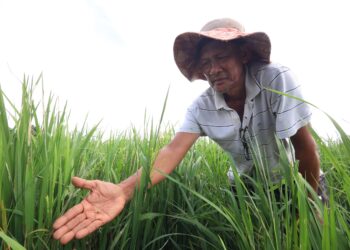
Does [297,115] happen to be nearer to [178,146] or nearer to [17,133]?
[178,146]

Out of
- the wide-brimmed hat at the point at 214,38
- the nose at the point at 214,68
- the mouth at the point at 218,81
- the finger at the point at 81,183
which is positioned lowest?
the finger at the point at 81,183

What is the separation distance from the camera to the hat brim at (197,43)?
1.48 metres

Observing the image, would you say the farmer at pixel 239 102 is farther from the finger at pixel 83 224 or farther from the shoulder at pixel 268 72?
the finger at pixel 83 224

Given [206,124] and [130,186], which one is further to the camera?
[206,124]

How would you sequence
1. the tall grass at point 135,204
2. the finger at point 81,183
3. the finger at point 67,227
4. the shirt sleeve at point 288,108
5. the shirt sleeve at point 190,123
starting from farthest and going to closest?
1. the shirt sleeve at point 190,123
2. the shirt sleeve at point 288,108
3. the finger at point 81,183
4. the finger at point 67,227
5. the tall grass at point 135,204

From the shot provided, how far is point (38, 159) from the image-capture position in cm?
92

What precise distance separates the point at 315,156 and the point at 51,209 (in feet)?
4.01

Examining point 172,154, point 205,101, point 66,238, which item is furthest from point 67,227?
point 205,101

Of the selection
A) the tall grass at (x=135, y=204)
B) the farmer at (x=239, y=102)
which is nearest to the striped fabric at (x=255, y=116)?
the farmer at (x=239, y=102)

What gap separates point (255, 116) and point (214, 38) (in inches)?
18.0

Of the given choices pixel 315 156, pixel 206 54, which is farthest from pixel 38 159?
pixel 315 156

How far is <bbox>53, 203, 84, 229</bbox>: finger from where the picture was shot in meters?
0.84

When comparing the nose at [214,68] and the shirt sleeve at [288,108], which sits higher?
the nose at [214,68]

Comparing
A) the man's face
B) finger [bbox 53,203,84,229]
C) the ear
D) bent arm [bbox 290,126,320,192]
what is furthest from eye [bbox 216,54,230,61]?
finger [bbox 53,203,84,229]
